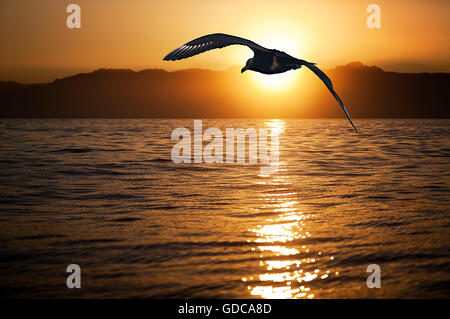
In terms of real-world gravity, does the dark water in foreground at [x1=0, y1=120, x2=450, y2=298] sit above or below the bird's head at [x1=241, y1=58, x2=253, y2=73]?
below

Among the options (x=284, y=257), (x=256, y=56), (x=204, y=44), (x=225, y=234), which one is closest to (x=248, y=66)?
(x=256, y=56)

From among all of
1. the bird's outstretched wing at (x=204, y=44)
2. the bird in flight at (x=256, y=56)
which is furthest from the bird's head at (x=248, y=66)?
the bird's outstretched wing at (x=204, y=44)

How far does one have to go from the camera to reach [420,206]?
12867mm

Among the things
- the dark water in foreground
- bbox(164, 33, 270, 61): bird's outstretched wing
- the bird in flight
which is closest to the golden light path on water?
the dark water in foreground

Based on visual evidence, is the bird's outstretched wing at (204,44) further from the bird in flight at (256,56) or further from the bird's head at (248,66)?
the bird's head at (248,66)

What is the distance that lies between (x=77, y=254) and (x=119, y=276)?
1501 mm

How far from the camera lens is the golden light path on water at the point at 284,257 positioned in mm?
7172

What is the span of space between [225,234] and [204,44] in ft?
12.4

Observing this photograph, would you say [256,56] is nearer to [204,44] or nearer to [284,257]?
[204,44]

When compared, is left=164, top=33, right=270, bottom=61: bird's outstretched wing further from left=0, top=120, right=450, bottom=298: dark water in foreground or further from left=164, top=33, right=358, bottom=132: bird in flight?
left=0, top=120, right=450, bottom=298: dark water in foreground

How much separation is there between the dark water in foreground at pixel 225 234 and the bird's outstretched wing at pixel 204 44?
3.54 m

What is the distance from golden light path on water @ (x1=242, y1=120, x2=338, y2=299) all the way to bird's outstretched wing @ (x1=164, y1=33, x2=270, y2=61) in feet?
11.9

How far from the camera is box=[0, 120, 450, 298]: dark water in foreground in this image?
24.1 ft
